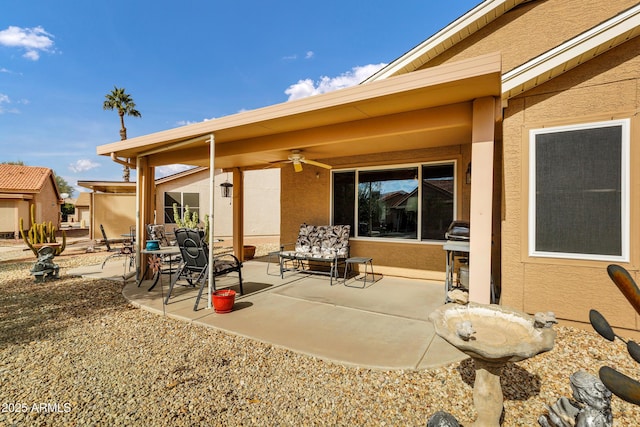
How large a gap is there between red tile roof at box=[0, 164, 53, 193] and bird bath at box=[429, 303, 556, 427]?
75.0ft

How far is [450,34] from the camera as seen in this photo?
6273 mm

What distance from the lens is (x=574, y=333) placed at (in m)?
3.43

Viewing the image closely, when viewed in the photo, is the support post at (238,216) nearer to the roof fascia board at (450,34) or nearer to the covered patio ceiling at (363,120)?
the covered patio ceiling at (363,120)

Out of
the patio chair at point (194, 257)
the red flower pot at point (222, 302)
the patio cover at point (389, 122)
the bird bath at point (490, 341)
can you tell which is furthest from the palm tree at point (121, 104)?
the bird bath at point (490, 341)

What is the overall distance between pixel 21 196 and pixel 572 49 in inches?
919

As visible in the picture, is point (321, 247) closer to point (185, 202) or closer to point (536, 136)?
point (536, 136)

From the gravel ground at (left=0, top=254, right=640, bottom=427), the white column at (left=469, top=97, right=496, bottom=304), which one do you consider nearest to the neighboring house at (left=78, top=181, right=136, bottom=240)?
the gravel ground at (left=0, top=254, right=640, bottom=427)

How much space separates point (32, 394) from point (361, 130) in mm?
4183

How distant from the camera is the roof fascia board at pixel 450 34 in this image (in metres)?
5.85

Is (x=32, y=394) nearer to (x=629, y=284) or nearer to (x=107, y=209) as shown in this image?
(x=629, y=284)

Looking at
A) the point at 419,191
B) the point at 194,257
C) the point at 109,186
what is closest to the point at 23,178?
the point at 109,186

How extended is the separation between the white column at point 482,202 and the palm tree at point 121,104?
22.1m

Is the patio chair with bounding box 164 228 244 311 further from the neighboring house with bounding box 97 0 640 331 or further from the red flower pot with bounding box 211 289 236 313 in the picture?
the neighboring house with bounding box 97 0 640 331

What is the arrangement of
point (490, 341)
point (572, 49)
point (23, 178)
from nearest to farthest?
point (490, 341) → point (572, 49) → point (23, 178)
